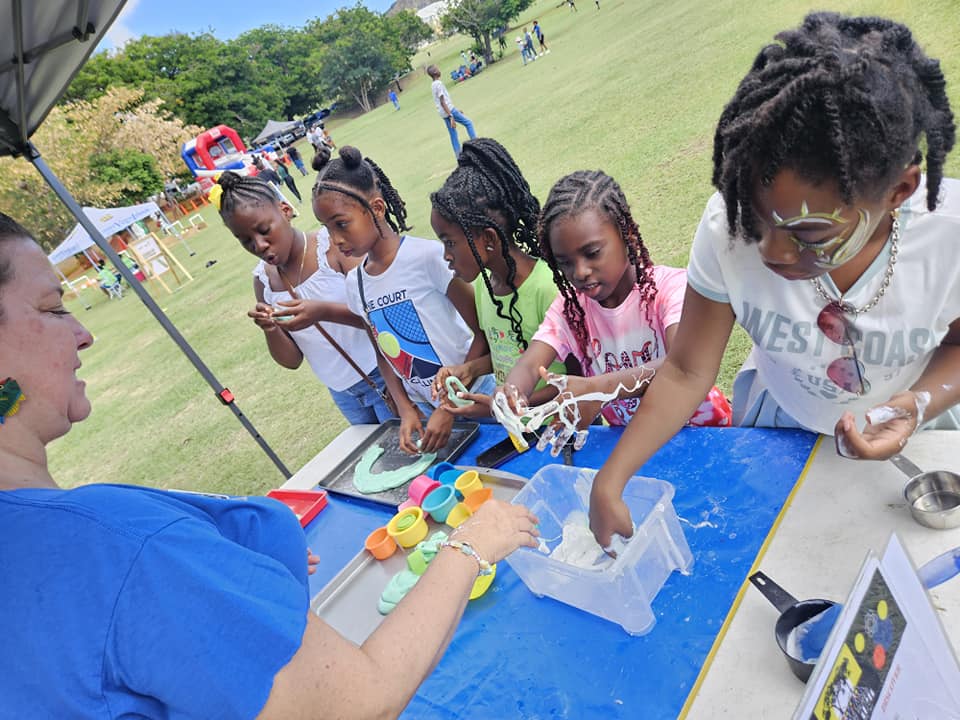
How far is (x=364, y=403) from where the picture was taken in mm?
3352

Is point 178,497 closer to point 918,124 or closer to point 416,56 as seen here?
point 918,124

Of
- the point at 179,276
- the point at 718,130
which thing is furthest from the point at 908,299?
the point at 179,276

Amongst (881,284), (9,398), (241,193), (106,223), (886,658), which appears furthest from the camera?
(106,223)

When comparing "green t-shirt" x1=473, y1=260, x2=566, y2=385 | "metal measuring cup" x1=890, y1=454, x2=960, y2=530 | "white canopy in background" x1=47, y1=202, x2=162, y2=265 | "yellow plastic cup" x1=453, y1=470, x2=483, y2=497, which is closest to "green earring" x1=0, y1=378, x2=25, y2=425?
"yellow plastic cup" x1=453, y1=470, x2=483, y2=497

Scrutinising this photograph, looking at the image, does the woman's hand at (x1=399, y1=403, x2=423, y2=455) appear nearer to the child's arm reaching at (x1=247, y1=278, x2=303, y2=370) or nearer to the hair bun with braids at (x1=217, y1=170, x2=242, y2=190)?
the child's arm reaching at (x1=247, y1=278, x2=303, y2=370)

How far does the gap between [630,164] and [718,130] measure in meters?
7.15

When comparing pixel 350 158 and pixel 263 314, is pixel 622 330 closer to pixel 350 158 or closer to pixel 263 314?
pixel 350 158

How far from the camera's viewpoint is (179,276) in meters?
15.3

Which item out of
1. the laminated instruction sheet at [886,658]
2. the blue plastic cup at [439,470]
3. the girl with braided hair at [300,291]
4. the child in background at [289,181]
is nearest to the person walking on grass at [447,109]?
the child in background at [289,181]

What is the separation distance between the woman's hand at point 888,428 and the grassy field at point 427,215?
2465 millimetres

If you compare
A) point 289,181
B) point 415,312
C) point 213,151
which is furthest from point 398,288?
point 213,151

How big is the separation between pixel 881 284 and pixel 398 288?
6.11ft

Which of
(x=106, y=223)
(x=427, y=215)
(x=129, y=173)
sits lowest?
(x=427, y=215)

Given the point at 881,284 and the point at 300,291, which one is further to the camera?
the point at 300,291
